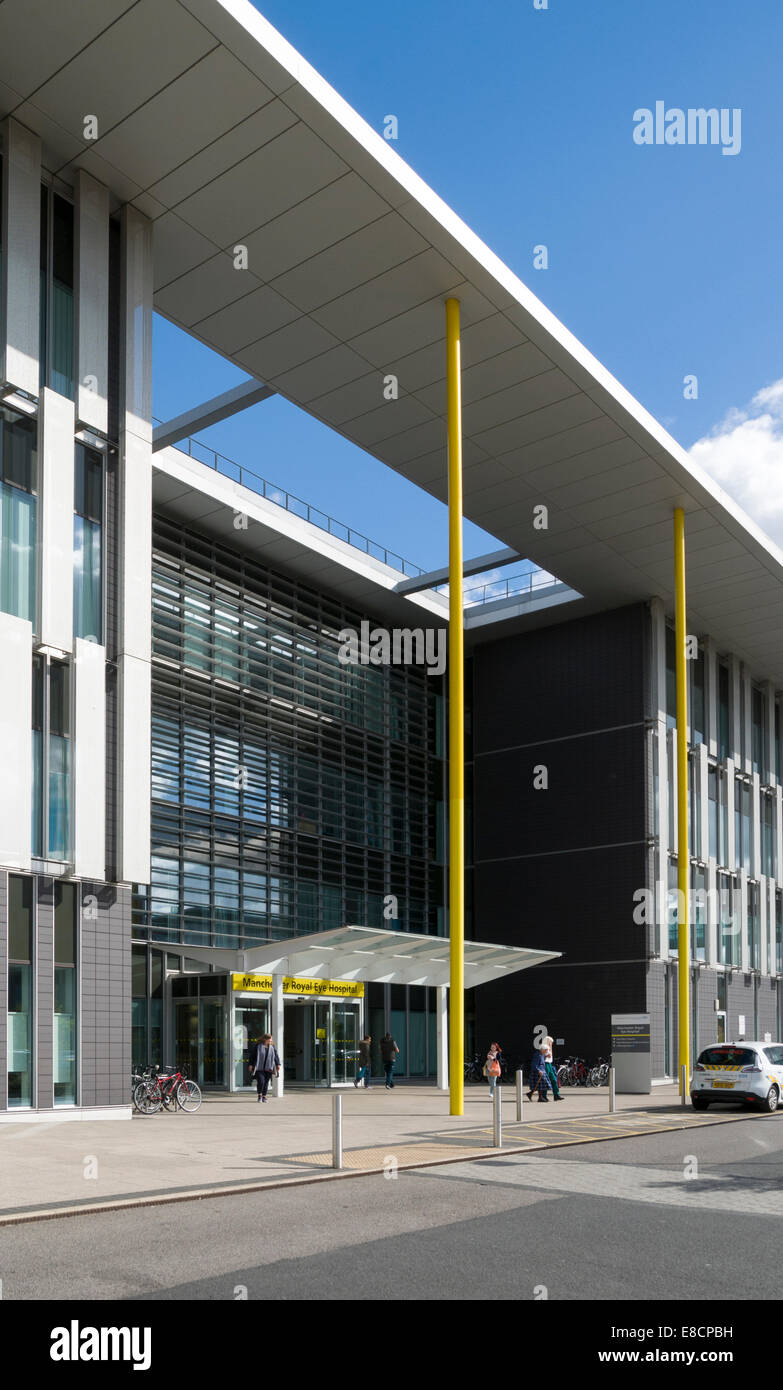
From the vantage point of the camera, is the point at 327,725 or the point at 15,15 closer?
the point at 15,15

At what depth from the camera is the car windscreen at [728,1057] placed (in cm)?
2344

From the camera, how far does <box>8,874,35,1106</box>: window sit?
687 inches

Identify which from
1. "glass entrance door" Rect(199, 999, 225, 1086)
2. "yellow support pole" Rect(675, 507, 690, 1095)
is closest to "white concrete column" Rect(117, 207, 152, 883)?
"glass entrance door" Rect(199, 999, 225, 1086)

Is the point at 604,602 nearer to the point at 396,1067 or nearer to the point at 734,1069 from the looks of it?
the point at 396,1067

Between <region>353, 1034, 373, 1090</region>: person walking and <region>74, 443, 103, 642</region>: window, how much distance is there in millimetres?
16306

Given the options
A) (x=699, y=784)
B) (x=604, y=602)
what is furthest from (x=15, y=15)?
(x=699, y=784)

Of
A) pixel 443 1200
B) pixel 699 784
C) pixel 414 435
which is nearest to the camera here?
pixel 443 1200

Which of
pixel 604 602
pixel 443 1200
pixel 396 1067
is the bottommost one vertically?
pixel 396 1067

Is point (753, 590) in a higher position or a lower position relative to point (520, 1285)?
higher

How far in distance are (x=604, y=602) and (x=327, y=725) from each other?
8.66 metres

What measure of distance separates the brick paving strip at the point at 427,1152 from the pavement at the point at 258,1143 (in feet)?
0.05

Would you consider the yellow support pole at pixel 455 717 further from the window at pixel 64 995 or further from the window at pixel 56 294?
the window at pixel 56 294

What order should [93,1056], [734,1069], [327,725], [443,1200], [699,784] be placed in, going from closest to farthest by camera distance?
1. [443,1200]
2. [93,1056]
3. [734,1069]
4. [327,725]
5. [699,784]

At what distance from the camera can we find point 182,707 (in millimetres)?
30781
